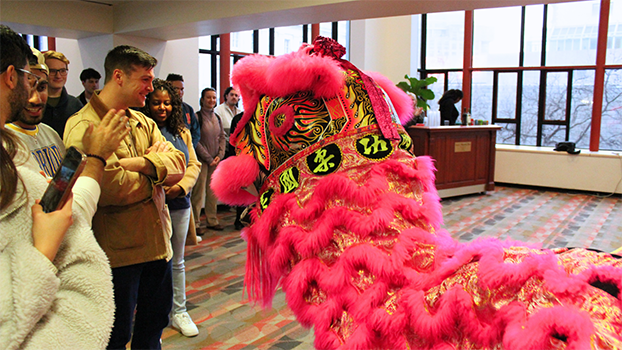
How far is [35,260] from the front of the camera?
75 cm

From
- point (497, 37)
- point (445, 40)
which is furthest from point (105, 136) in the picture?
point (445, 40)

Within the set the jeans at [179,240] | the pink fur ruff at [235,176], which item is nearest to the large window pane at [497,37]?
the jeans at [179,240]

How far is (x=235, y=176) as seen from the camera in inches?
47.6

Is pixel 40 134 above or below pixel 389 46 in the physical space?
below

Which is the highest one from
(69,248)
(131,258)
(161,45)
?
(161,45)

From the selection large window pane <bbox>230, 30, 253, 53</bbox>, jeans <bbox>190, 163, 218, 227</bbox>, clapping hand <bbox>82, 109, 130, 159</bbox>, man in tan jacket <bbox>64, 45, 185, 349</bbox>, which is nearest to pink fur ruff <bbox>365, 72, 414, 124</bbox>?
clapping hand <bbox>82, 109, 130, 159</bbox>

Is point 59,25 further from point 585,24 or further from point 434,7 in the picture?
point 585,24

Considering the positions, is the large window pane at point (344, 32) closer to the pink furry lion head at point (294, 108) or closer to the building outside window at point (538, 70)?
the building outside window at point (538, 70)

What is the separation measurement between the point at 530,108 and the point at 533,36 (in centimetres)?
156

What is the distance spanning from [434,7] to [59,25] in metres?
3.79

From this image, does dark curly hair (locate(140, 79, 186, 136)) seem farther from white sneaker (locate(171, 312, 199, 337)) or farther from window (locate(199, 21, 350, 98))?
window (locate(199, 21, 350, 98))

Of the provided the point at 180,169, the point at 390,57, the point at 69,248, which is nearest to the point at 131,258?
the point at 180,169

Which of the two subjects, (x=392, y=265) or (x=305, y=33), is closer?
(x=392, y=265)

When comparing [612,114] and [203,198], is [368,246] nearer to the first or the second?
[203,198]
